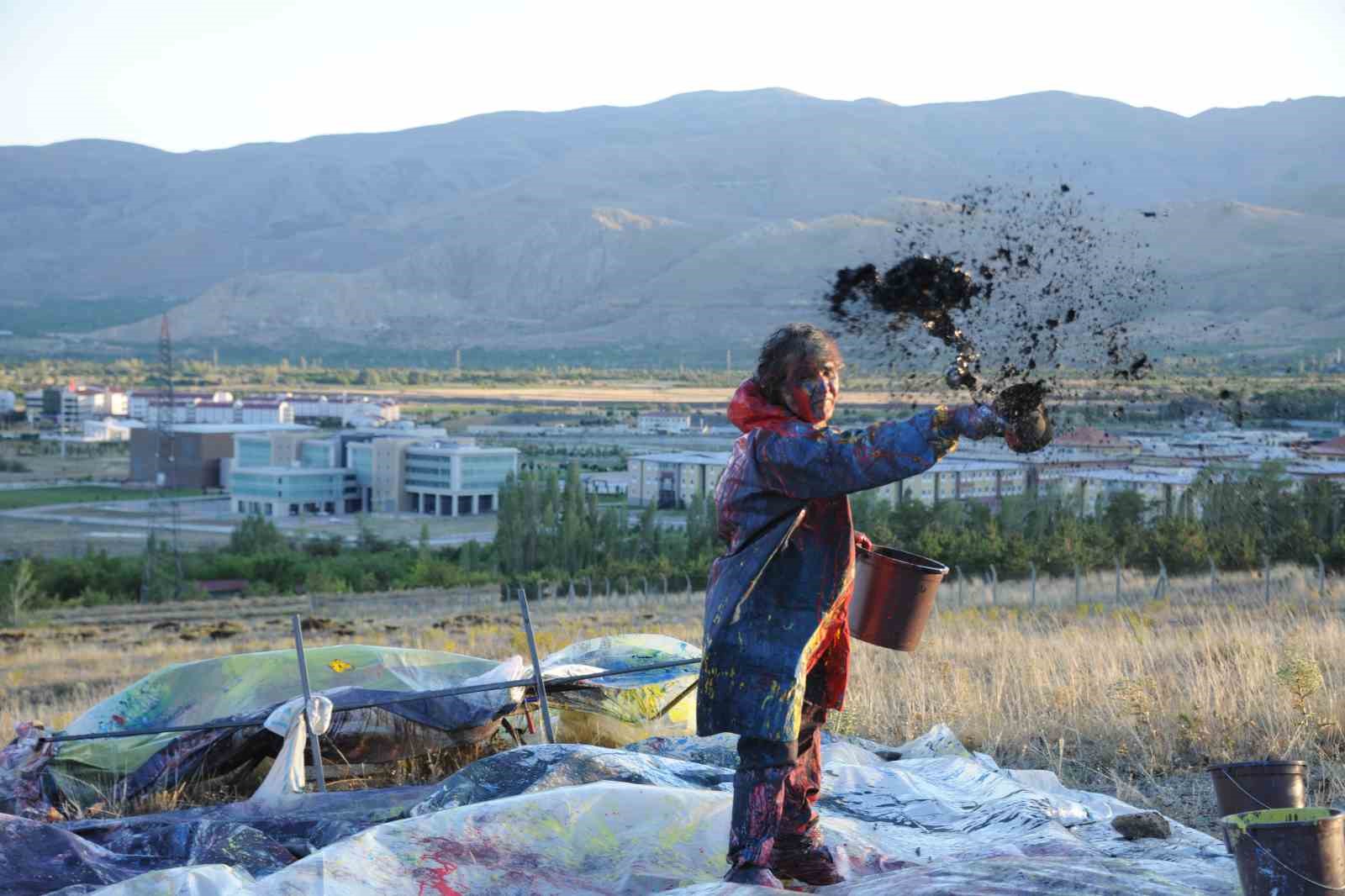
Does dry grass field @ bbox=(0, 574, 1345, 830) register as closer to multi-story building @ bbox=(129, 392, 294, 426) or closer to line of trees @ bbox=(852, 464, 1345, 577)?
line of trees @ bbox=(852, 464, 1345, 577)

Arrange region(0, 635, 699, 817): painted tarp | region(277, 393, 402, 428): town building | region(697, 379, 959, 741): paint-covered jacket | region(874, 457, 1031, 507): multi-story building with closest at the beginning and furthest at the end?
1. region(697, 379, 959, 741): paint-covered jacket
2. region(0, 635, 699, 817): painted tarp
3. region(874, 457, 1031, 507): multi-story building
4. region(277, 393, 402, 428): town building

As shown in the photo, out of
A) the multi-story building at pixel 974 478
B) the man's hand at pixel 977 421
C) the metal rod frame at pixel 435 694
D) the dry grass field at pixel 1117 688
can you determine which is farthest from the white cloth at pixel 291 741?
the multi-story building at pixel 974 478

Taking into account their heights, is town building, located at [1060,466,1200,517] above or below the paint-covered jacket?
below

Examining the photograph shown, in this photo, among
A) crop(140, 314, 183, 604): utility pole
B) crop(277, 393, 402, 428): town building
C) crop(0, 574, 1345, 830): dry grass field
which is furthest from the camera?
crop(277, 393, 402, 428): town building

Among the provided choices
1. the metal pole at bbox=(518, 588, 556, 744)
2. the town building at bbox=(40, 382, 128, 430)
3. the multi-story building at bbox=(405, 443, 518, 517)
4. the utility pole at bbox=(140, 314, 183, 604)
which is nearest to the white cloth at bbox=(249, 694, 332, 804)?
the metal pole at bbox=(518, 588, 556, 744)

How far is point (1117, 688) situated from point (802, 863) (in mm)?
2526

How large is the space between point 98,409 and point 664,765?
96038mm

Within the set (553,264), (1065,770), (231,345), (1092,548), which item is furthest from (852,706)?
(553,264)

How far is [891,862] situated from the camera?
398cm

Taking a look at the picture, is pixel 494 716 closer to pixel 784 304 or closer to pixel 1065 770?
pixel 1065 770

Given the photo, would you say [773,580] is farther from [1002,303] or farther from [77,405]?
[77,405]

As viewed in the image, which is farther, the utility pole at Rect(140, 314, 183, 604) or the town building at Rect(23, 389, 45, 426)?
the town building at Rect(23, 389, 45, 426)

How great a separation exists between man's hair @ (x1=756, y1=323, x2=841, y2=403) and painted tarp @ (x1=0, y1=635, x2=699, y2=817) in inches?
105

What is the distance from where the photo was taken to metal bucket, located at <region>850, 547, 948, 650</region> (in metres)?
4.30
